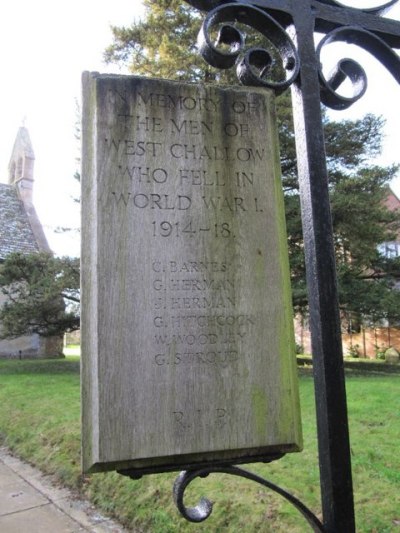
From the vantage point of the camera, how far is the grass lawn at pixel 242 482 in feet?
11.2

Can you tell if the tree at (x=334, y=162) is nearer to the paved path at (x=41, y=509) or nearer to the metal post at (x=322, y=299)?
the paved path at (x=41, y=509)

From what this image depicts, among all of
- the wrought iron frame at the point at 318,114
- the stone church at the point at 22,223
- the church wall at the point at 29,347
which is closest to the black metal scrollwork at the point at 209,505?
the wrought iron frame at the point at 318,114

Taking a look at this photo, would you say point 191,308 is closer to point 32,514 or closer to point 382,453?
point 32,514

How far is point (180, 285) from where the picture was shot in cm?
179

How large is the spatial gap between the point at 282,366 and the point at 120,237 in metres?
0.80

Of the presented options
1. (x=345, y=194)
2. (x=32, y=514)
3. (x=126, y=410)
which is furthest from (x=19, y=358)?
(x=126, y=410)

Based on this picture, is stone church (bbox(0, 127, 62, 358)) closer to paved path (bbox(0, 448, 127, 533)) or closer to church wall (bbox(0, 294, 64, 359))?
church wall (bbox(0, 294, 64, 359))

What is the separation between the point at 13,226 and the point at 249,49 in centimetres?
2558

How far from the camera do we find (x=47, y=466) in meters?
5.38

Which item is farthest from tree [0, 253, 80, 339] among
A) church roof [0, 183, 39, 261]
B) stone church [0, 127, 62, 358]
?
church roof [0, 183, 39, 261]

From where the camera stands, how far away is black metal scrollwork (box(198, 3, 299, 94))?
6.40 ft

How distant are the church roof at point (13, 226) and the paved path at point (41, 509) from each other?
1907cm

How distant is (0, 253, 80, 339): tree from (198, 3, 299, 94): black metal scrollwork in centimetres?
1133

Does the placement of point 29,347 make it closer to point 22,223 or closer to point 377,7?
point 22,223
